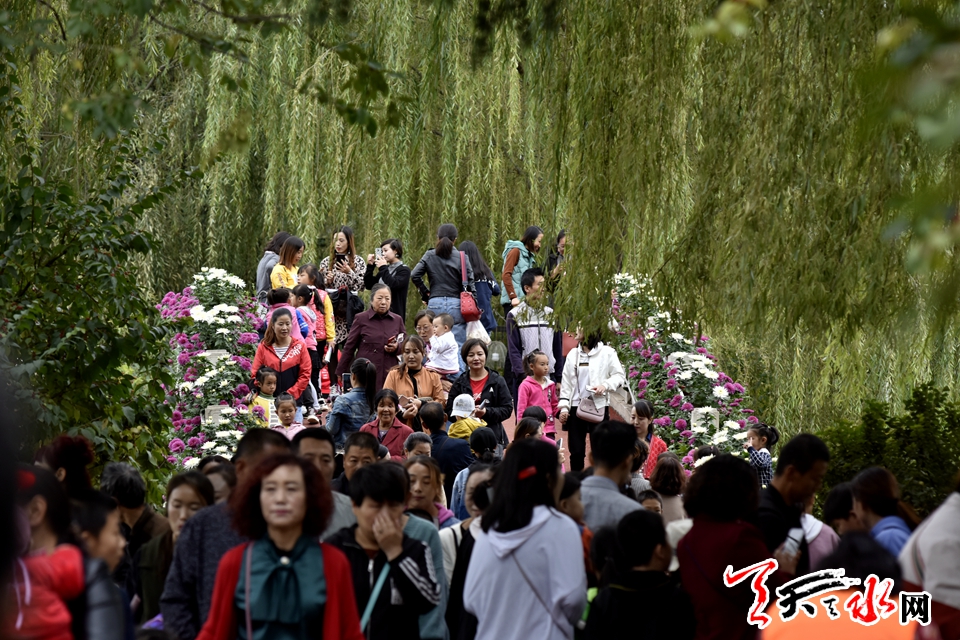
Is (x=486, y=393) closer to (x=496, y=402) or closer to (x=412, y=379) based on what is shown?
(x=496, y=402)

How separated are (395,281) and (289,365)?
8.24 ft

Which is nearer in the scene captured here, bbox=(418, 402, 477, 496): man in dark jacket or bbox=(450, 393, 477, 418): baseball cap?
bbox=(418, 402, 477, 496): man in dark jacket

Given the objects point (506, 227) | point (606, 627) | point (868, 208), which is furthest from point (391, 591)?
point (506, 227)

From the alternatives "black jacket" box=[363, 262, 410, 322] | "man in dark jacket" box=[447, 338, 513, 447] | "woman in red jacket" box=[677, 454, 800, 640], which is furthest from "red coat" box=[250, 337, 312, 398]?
"woman in red jacket" box=[677, 454, 800, 640]

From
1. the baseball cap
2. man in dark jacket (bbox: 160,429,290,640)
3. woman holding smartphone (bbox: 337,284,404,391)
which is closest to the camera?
man in dark jacket (bbox: 160,429,290,640)

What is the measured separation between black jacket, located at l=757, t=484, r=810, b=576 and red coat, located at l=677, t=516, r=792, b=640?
17.8 inches

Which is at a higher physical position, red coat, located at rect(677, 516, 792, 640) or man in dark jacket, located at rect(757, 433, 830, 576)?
man in dark jacket, located at rect(757, 433, 830, 576)

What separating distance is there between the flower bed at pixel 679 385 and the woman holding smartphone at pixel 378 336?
2.21 meters

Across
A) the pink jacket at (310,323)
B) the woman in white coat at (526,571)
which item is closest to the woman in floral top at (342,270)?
the pink jacket at (310,323)

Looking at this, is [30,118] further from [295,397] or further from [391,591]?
[391,591]

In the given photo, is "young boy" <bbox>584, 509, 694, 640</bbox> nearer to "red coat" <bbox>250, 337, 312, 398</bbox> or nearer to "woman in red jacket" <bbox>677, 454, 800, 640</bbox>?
"woman in red jacket" <bbox>677, 454, 800, 640</bbox>

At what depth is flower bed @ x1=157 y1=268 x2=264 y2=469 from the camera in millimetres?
9938

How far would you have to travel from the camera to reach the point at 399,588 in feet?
14.2

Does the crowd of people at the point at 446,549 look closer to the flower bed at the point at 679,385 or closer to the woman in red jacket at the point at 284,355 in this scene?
the woman in red jacket at the point at 284,355
